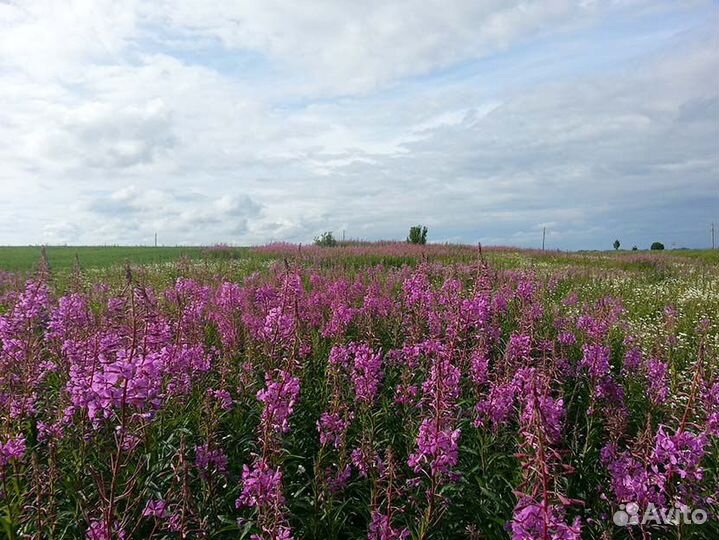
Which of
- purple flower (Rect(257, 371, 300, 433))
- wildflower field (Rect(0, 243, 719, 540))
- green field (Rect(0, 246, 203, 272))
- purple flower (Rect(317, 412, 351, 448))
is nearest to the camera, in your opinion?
wildflower field (Rect(0, 243, 719, 540))

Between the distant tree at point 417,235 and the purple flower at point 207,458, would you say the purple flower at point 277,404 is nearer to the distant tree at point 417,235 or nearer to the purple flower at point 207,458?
the purple flower at point 207,458

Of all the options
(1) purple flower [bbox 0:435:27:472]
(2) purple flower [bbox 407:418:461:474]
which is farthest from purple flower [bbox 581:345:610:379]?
(1) purple flower [bbox 0:435:27:472]

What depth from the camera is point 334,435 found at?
3.90 meters

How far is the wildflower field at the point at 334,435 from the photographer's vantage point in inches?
99.5

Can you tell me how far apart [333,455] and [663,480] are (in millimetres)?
2465

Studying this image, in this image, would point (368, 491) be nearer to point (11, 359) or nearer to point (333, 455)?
point (333, 455)

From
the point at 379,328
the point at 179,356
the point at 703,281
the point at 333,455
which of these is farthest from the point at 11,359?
the point at 703,281

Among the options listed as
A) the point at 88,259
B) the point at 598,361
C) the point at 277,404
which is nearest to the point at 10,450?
the point at 277,404

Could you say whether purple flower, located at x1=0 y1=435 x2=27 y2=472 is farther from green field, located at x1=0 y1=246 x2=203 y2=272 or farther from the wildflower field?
green field, located at x1=0 y1=246 x2=203 y2=272

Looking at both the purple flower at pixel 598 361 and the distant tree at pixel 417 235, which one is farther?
Result: the distant tree at pixel 417 235

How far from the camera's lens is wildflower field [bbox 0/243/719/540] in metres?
2.53

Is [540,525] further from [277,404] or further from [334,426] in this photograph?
[334,426]

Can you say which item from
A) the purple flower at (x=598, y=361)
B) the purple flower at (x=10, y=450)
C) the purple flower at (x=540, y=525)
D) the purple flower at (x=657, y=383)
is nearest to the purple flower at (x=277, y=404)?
the purple flower at (x=540, y=525)

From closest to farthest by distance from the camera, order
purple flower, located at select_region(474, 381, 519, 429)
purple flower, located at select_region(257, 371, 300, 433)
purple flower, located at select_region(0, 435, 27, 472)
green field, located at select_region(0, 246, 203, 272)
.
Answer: purple flower, located at select_region(257, 371, 300, 433) → purple flower, located at select_region(0, 435, 27, 472) → purple flower, located at select_region(474, 381, 519, 429) → green field, located at select_region(0, 246, 203, 272)
